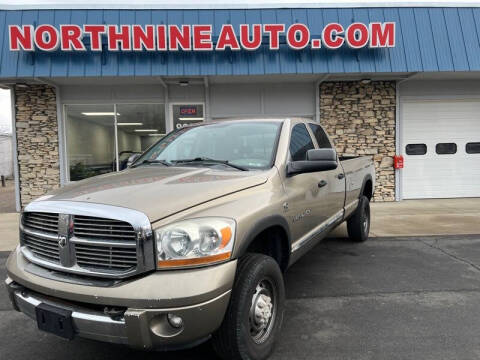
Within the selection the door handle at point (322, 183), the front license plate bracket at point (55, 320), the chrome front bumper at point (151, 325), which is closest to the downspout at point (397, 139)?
the door handle at point (322, 183)

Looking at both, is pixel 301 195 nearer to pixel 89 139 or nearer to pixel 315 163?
pixel 315 163

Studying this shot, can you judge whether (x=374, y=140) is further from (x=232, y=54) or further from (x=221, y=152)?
(x=221, y=152)

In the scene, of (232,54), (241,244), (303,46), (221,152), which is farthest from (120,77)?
(241,244)

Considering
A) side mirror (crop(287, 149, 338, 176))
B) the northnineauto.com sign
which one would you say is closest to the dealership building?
the northnineauto.com sign

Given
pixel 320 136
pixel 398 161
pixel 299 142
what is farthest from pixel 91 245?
pixel 398 161

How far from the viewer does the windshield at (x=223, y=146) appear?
3.47 metres

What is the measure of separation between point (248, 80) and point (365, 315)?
7.73 m

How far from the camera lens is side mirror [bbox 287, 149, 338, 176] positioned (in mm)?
3252

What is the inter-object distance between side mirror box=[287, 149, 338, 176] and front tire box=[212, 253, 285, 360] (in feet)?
2.90

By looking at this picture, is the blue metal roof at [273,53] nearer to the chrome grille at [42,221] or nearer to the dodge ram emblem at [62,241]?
the chrome grille at [42,221]

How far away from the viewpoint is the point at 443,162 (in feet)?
36.4

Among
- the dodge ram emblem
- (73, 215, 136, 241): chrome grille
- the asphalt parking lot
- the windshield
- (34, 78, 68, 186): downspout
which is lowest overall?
the asphalt parking lot

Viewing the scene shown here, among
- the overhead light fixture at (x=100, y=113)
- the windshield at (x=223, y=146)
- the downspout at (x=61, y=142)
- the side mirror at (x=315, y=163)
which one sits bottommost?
the side mirror at (x=315, y=163)

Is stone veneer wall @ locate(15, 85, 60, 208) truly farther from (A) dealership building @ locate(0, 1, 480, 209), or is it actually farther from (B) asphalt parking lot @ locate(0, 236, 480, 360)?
(B) asphalt parking lot @ locate(0, 236, 480, 360)
